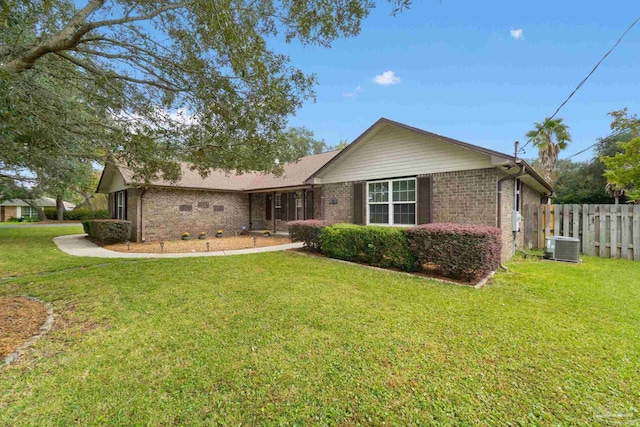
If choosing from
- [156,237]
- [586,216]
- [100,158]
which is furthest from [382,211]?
[156,237]

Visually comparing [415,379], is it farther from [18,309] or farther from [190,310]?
[18,309]

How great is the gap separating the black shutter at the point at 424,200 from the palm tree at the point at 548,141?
1628 centimetres

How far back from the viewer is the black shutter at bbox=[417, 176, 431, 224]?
29.1 feet

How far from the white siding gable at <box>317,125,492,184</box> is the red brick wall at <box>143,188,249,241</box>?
789 centimetres

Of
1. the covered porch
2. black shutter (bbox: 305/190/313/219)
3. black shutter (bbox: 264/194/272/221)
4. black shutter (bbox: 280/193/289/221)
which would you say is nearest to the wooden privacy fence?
the covered porch

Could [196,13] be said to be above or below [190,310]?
above

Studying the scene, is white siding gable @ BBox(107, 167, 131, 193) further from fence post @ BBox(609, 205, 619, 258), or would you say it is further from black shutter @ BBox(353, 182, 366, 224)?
fence post @ BBox(609, 205, 619, 258)

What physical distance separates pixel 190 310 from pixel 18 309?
9.41 feet

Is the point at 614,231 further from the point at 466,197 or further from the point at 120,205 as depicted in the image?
the point at 120,205

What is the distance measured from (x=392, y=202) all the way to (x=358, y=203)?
55.8 inches

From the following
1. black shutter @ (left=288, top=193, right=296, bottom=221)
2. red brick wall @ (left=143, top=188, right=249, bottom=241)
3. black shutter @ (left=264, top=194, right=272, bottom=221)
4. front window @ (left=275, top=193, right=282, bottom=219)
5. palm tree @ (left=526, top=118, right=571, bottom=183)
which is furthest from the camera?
palm tree @ (left=526, top=118, right=571, bottom=183)

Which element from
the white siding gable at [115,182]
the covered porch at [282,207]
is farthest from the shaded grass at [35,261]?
the covered porch at [282,207]

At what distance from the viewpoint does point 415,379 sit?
2746mm

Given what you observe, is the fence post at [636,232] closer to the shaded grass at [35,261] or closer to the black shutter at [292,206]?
the black shutter at [292,206]
